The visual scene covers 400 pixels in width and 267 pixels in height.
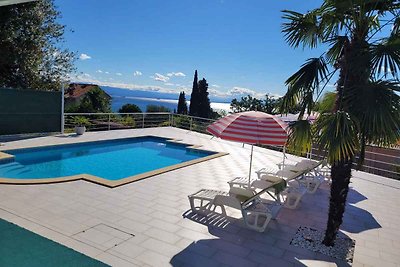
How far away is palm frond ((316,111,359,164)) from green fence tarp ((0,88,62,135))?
10886mm

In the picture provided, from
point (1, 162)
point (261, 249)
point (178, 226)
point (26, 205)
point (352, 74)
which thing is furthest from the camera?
point (1, 162)

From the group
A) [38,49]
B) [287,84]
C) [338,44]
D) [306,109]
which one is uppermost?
[38,49]

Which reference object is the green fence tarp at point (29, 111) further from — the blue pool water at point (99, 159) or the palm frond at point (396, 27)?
the palm frond at point (396, 27)

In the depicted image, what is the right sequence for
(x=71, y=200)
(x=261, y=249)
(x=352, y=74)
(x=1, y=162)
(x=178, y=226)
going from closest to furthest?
(x=352, y=74)
(x=261, y=249)
(x=178, y=226)
(x=71, y=200)
(x=1, y=162)

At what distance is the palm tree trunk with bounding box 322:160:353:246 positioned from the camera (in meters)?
4.16

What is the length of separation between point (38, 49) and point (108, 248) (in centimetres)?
1415

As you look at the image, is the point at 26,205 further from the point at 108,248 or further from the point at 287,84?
the point at 287,84

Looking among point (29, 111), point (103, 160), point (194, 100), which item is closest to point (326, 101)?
point (103, 160)

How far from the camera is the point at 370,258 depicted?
4.31 metres

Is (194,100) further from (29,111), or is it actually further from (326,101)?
(326,101)

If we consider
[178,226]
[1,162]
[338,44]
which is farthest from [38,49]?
[338,44]

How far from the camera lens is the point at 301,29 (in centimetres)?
441

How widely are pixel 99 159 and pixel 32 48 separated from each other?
811 centimetres

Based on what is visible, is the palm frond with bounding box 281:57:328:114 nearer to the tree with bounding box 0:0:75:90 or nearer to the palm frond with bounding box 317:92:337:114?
the palm frond with bounding box 317:92:337:114
